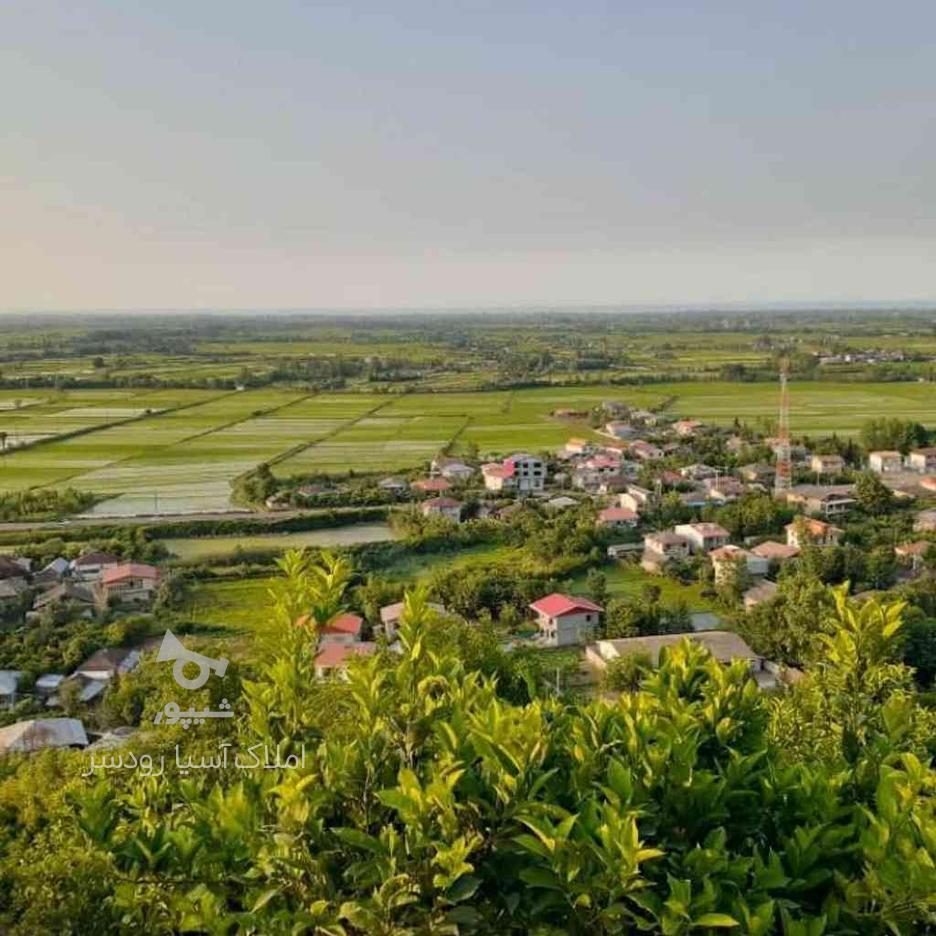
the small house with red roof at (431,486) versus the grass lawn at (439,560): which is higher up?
the small house with red roof at (431,486)

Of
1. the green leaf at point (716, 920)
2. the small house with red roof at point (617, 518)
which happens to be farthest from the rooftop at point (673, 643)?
the green leaf at point (716, 920)

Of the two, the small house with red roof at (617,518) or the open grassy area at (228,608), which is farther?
the small house with red roof at (617,518)

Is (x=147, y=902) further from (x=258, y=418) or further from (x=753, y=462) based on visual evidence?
(x=258, y=418)

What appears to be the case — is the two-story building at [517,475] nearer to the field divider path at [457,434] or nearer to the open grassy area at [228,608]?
the field divider path at [457,434]

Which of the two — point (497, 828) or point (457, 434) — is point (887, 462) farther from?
point (497, 828)

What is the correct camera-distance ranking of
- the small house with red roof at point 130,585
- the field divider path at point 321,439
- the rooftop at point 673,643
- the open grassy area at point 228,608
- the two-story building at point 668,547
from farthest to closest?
the field divider path at point 321,439
the two-story building at point 668,547
the small house with red roof at point 130,585
the open grassy area at point 228,608
the rooftop at point 673,643

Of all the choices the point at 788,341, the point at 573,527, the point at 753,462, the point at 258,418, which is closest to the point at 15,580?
the point at 573,527

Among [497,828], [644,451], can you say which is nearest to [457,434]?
[644,451]
